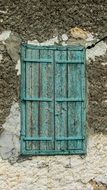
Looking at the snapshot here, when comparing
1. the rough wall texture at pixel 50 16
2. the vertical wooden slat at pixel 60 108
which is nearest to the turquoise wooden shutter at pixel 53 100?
the vertical wooden slat at pixel 60 108

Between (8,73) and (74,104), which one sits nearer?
(8,73)

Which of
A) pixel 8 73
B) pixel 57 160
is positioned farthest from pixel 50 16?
pixel 57 160

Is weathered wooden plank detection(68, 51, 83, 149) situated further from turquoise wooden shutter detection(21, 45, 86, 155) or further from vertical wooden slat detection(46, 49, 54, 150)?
vertical wooden slat detection(46, 49, 54, 150)

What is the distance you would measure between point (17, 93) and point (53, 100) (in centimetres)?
38

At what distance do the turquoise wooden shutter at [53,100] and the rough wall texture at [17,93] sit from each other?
0.08 meters

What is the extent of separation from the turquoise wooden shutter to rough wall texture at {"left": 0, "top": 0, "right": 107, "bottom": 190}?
0.25 feet

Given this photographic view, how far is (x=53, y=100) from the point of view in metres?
6.97

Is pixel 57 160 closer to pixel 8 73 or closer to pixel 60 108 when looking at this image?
pixel 60 108

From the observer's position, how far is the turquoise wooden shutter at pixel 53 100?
6918 mm

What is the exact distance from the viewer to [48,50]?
6.99 metres

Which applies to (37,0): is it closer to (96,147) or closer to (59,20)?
(59,20)

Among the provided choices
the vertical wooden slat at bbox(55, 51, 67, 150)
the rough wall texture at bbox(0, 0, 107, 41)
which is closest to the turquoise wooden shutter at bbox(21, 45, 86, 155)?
the vertical wooden slat at bbox(55, 51, 67, 150)

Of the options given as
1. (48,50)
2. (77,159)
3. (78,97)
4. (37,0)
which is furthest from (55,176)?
(37,0)

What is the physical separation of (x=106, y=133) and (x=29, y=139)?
828 millimetres
